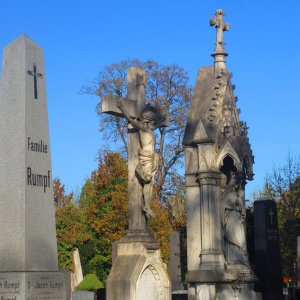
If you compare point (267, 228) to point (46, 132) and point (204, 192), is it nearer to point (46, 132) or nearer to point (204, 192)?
point (204, 192)

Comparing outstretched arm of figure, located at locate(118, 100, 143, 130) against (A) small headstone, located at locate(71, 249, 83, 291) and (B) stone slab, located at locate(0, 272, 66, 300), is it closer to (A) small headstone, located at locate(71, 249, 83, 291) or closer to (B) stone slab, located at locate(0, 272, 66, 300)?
(B) stone slab, located at locate(0, 272, 66, 300)

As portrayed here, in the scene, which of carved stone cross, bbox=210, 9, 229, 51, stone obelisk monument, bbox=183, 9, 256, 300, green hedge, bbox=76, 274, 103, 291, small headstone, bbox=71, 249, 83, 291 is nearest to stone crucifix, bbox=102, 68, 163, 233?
stone obelisk monument, bbox=183, 9, 256, 300

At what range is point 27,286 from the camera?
8859mm

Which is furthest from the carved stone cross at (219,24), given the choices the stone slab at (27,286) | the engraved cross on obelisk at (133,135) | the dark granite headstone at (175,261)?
the stone slab at (27,286)

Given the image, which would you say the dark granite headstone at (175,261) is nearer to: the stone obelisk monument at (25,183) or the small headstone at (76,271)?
the stone obelisk monument at (25,183)

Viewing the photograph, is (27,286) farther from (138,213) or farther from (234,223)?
(234,223)

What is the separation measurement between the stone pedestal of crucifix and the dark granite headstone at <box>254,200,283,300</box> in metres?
8.90

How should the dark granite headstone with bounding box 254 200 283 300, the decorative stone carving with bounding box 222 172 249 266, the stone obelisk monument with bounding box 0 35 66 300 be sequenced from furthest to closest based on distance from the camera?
the dark granite headstone with bounding box 254 200 283 300 → the decorative stone carving with bounding box 222 172 249 266 → the stone obelisk monument with bounding box 0 35 66 300

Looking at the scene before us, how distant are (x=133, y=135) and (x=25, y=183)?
11.4 ft

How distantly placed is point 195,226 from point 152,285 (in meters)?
6.13

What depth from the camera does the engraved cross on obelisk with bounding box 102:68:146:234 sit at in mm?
11930

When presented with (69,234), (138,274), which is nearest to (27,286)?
(138,274)

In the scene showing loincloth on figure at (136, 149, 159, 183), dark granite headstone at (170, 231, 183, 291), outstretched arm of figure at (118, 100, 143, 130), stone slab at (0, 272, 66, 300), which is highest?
outstretched arm of figure at (118, 100, 143, 130)

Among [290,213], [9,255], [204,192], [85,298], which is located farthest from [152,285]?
[290,213]
